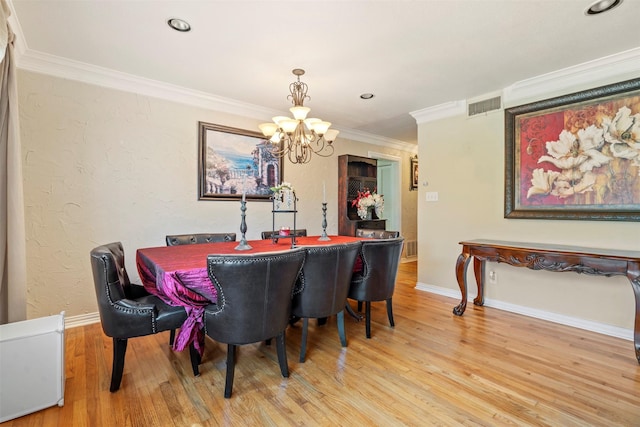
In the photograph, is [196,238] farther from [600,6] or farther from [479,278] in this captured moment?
[600,6]

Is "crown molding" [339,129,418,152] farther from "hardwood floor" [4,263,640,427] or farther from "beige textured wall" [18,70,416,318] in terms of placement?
"hardwood floor" [4,263,640,427]

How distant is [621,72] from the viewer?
2.77m

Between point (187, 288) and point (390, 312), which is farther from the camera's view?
point (390, 312)

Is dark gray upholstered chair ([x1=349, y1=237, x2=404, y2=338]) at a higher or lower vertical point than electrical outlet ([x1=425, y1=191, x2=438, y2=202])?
lower

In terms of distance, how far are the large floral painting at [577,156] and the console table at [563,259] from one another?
0.43 m

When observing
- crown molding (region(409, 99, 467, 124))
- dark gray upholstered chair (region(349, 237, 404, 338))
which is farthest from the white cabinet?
crown molding (region(409, 99, 467, 124))

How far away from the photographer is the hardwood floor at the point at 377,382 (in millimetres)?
1688

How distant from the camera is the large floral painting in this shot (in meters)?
2.74

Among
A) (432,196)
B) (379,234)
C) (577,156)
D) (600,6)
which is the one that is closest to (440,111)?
(432,196)

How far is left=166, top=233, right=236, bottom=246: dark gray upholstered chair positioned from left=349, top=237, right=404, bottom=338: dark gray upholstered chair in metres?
1.53

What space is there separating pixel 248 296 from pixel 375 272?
127 cm

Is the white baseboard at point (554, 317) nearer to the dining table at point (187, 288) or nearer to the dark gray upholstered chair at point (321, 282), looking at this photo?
the dark gray upholstered chair at point (321, 282)

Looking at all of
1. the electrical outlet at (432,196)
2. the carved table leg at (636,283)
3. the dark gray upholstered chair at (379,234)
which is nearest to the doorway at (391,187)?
the electrical outlet at (432,196)

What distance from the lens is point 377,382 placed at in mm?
2021
